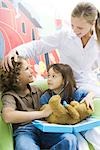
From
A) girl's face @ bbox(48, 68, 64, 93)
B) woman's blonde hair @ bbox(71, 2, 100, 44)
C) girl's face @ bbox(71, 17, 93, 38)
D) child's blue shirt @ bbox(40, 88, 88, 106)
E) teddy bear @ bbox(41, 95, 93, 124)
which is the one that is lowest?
teddy bear @ bbox(41, 95, 93, 124)

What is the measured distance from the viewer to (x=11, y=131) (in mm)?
1336

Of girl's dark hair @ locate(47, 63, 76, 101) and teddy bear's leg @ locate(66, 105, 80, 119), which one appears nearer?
teddy bear's leg @ locate(66, 105, 80, 119)

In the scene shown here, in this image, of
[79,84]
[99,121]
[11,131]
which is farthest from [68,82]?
[11,131]

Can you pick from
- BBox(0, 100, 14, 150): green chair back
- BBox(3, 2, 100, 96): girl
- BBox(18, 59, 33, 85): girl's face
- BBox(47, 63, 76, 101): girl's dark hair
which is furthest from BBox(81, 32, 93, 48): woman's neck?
BBox(0, 100, 14, 150): green chair back

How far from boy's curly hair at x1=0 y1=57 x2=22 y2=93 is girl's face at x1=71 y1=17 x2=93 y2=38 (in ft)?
0.96

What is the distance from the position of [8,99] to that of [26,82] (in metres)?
0.12

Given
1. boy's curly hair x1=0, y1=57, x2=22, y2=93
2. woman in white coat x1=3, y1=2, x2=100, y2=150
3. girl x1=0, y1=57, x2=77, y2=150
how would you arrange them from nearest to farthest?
girl x1=0, y1=57, x2=77, y2=150
boy's curly hair x1=0, y1=57, x2=22, y2=93
woman in white coat x1=3, y1=2, x2=100, y2=150

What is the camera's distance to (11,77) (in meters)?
1.38

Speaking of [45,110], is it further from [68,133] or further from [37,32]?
[37,32]

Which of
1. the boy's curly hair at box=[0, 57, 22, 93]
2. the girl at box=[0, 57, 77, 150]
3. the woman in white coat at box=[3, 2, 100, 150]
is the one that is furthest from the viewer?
the woman in white coat at box=[3, 2, 100, 150]

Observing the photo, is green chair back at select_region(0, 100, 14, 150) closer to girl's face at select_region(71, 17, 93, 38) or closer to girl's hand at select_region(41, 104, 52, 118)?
girl's hand at select_region(41, 104, 52, 118)

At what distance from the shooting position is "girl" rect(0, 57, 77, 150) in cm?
122

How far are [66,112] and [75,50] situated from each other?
35 cm

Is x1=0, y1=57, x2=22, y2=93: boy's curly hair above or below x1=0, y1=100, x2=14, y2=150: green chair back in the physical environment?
above
